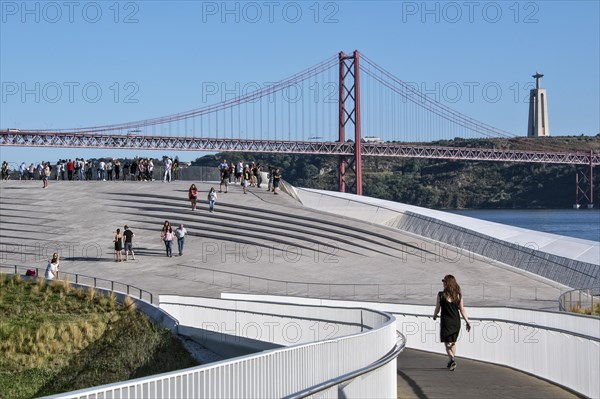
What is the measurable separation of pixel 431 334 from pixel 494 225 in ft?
66.4

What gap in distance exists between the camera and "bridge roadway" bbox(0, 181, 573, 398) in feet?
97.0

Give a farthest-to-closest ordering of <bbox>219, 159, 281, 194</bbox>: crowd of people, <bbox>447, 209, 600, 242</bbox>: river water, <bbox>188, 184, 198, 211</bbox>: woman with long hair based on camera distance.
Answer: <bbox>447, 209, 600, 242</bbox>: river water → <bbox>219, 159, 281, 194</bbox>: crowd of people → <bbox>188, 184, 198, 211</bbox>: woman with long hair

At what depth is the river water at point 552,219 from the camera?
84150 mm

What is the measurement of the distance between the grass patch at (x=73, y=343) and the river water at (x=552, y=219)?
54367mm

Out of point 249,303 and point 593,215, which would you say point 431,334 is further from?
point 593,215

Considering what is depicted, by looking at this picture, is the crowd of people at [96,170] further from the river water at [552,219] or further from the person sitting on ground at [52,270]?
the river water at [552,219]

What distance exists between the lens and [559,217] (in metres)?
107

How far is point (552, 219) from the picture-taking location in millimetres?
104000

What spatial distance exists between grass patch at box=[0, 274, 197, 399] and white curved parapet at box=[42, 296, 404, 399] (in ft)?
3.66

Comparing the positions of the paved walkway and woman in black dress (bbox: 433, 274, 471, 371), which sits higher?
woman in black dress (bbox: 433, 274, 471, 371)

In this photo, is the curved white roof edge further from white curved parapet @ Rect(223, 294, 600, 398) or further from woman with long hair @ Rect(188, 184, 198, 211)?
white curved parapet @ Rect(223, 294, 600, 398)

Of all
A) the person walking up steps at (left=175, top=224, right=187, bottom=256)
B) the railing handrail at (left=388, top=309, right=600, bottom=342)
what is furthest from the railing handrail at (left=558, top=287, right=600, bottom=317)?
the person walking up steps at (left=175, top=224, right=187, bottom=256)

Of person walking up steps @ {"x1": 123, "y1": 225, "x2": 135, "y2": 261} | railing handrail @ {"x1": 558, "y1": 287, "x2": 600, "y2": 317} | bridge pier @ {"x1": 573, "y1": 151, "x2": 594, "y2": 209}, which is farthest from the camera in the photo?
bridge pier @ {"x1": 573, "y1": 151, "x2": 594, "y2": 209}

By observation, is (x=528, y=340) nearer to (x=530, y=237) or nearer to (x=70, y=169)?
(x=530, y=237)
